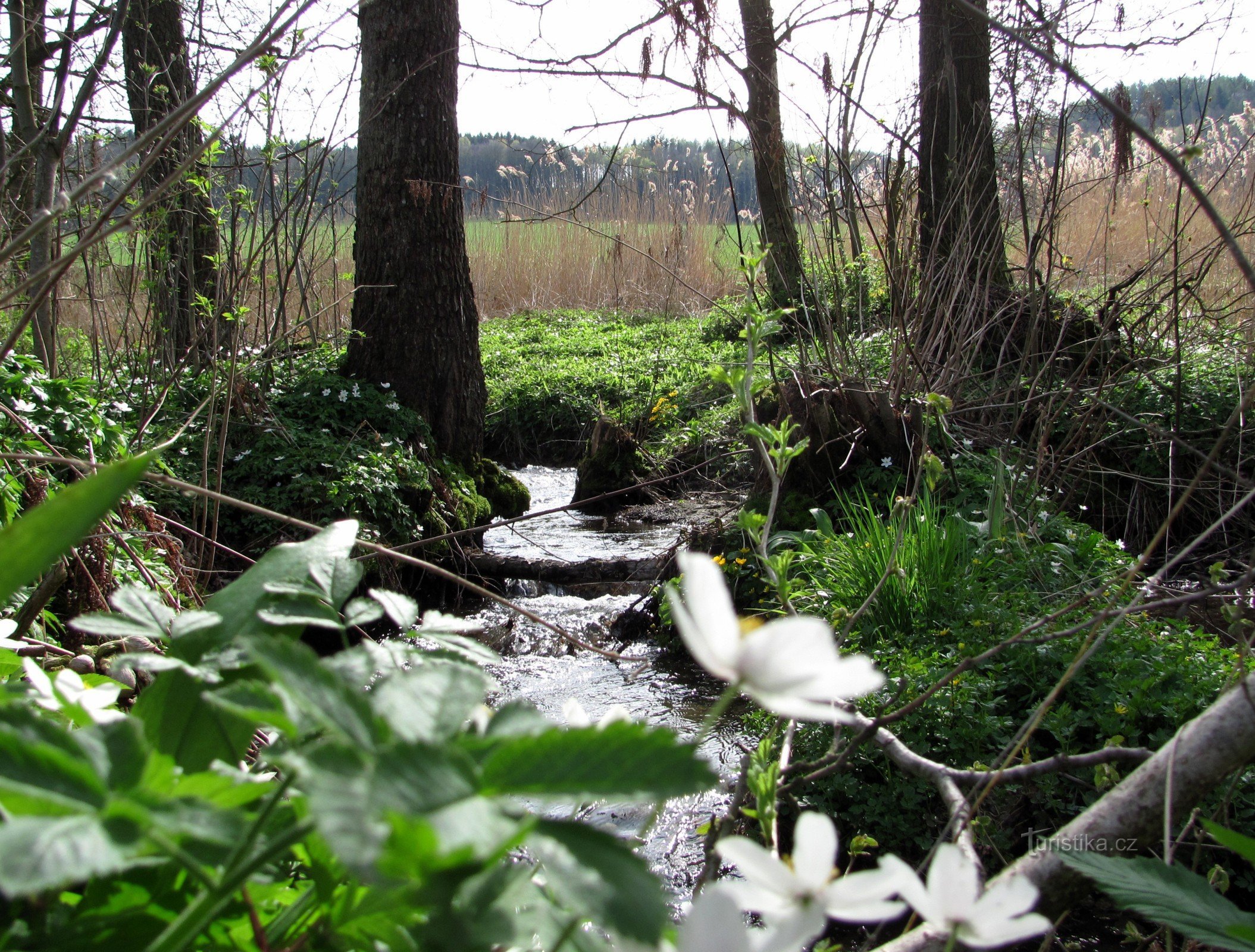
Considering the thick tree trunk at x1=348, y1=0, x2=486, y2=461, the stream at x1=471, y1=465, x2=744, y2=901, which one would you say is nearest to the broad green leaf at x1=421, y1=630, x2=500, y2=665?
the stream at x1=471, y1=465, x2=744, y2=901

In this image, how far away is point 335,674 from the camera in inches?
13.3

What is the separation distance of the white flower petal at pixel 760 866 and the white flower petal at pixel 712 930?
5cm

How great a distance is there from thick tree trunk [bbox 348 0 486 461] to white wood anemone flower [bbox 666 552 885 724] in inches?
189

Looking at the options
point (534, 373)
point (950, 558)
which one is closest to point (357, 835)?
point (950, 558)

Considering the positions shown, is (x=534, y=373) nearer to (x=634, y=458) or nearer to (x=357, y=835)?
(x=634, y=458)

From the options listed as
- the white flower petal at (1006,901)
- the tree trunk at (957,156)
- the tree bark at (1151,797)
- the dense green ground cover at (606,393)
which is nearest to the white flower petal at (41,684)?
the white flower petal at (1006,901)

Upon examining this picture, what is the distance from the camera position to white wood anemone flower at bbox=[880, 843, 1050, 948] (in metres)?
0.38

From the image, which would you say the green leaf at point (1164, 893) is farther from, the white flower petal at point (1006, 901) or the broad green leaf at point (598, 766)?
the broad green leaf at point (598, 766)

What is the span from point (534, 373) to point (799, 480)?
4303 millimetres

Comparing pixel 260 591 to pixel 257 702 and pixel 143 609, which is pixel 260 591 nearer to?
pixel 143 609

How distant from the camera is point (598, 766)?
311 mm

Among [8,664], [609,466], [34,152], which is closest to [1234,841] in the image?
[8,664]

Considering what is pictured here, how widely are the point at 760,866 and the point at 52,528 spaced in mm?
364

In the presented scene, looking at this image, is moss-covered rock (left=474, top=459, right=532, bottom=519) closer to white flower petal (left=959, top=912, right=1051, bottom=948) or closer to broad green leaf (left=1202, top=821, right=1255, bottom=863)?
broad green leaf (left=1202, top=821, right=1255, bottom=863)
